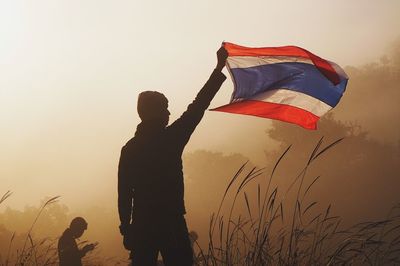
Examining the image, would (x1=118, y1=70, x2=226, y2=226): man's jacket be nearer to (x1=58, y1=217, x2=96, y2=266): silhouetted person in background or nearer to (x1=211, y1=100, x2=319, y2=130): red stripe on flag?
(x1=211, y1=100, x2=319, y2=130): red stripe on flag

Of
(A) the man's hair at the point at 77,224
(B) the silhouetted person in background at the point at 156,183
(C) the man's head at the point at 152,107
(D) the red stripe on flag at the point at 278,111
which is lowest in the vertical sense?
(B) the silhouetted person in background at the point at 156,183

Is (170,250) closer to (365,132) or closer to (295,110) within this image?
(295,110)

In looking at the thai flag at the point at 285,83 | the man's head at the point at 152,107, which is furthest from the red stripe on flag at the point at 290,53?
the man's head at the point at 152,107

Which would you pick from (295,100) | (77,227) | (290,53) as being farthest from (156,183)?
(77,227)

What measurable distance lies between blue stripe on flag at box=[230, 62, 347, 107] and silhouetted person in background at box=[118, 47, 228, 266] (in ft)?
5.01

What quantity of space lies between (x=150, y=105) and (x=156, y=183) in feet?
1.77

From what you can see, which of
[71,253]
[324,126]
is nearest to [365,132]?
[324,126]

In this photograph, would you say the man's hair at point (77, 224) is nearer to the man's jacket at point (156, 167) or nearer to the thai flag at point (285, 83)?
the thai flag at point (285, 83)

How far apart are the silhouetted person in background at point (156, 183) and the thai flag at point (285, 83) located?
4.83 feet

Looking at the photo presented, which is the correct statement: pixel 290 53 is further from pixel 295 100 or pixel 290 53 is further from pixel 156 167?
pixel 156 167

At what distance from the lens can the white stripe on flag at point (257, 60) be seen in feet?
16.9

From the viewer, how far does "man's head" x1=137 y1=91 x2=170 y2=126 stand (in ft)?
11.3

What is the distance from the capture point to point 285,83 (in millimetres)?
5109

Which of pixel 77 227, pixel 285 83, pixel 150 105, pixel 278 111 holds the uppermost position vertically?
pixel 285 83
